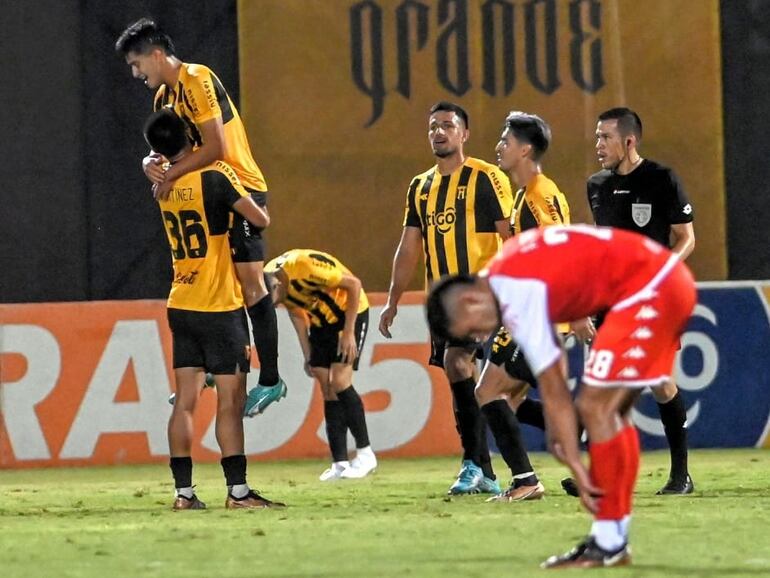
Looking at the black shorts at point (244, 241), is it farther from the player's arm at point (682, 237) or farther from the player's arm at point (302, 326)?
the player's arm at point (302, 326)

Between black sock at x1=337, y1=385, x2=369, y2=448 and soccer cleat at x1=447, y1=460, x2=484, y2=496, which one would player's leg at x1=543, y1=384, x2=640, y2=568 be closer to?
soccer cleat at x1=447, y1=460, x2=484, y2=496

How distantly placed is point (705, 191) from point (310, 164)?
3.23m

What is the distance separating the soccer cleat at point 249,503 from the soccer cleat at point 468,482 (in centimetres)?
115

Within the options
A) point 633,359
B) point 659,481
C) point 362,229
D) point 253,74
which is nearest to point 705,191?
point 362,229

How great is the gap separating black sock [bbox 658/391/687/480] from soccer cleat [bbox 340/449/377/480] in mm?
2577

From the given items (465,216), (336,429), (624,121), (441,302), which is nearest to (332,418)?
(336,429)

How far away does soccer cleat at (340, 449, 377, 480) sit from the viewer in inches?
464

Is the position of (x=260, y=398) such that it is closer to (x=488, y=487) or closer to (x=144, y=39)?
(x=488, y=487)

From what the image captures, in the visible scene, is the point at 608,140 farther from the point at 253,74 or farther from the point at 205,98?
the point at 253,74

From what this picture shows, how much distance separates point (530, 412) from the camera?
9.86 meters

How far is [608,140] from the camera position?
9.86 metres

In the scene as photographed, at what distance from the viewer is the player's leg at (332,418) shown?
12.0m

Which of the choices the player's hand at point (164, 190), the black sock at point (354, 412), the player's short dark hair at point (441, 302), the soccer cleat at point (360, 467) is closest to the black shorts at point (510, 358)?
the player's hand at point (164, 190)

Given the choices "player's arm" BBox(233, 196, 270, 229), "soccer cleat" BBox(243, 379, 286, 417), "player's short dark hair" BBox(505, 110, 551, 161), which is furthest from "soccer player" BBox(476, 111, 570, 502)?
"player's arm" BBox(233, 196, 270, 229)
